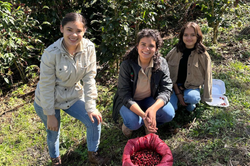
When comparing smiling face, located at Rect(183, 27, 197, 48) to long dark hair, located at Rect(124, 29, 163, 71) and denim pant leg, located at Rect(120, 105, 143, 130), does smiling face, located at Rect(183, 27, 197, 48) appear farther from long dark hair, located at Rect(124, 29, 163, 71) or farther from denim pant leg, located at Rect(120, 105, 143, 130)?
denim pant leg, located at Rect(120, 105, 143, 130)

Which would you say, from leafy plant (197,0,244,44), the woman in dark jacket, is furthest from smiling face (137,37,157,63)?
leafy plant (197,0,244,44)

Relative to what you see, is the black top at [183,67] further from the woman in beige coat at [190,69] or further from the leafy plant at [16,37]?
the leafy plant at [16,37]

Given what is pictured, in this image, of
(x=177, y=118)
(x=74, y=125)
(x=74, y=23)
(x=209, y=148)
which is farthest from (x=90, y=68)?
(x=209, y=148)

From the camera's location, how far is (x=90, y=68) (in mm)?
2086

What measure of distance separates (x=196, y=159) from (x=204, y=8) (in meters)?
2.96

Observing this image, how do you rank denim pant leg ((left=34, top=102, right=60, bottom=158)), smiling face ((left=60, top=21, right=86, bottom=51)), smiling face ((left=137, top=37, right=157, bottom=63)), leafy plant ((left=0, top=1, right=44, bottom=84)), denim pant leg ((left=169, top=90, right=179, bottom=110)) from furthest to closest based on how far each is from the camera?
leafy plant ((left=0, top=1, right=44, bottom=84)), denim pant leg ((left=169, top=90, right=179, bottom=110)), smiling face ((left=137, top=37, right=157, bottom=63)), denim pant leg ((left=34, top=102, right=60, bottom=158)), smiling face ((left=60, top=21, right=86, bottom=51))

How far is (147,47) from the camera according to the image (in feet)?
7.09

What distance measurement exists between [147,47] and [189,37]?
683 mm

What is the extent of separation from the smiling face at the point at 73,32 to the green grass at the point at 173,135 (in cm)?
134

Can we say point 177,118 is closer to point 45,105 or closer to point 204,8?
point 45,105

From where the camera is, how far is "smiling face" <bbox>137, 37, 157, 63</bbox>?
7.05 ft

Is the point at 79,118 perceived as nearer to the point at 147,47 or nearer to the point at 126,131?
the point at 126,131

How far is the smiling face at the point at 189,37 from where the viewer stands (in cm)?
249

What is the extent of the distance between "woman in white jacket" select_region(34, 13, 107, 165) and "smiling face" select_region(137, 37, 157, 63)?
1.69 ft
